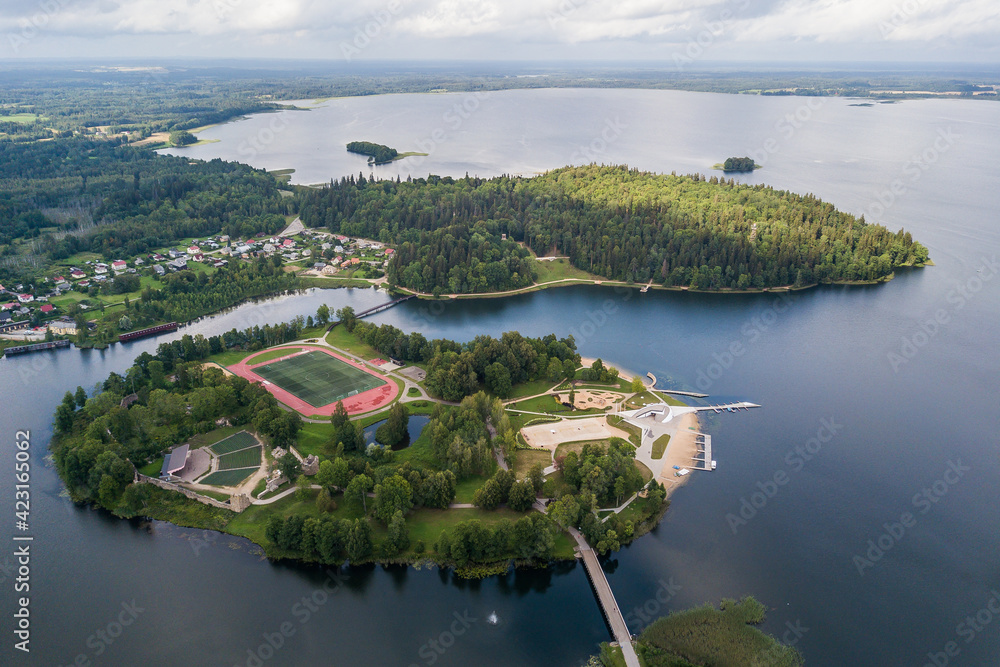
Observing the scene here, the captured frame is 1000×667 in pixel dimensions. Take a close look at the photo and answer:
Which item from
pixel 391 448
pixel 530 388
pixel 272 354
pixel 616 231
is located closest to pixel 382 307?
pixel 272 354

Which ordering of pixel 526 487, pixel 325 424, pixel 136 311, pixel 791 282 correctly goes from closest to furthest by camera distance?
pixel 526 487 < pixel 325 424 < pixel 136 311 < pixel 791 282

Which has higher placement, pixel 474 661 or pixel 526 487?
pixel 526 487

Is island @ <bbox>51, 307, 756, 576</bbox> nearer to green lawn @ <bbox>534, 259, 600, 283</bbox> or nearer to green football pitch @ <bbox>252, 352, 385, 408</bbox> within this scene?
green football pitch @ <bbox>252, 352, 385, 408</bbox>

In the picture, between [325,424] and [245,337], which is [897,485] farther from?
[245,337]

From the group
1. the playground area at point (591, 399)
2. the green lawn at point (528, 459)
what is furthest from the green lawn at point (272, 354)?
the green lawn at point (528, 459)

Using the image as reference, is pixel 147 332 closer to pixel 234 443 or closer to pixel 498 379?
pixel 234 443

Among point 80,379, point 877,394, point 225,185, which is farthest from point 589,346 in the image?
point 225,185

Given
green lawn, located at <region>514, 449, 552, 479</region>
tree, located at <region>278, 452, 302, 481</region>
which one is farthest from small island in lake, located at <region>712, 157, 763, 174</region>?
tree, located at <region>278, 452, 302, 481</region>
